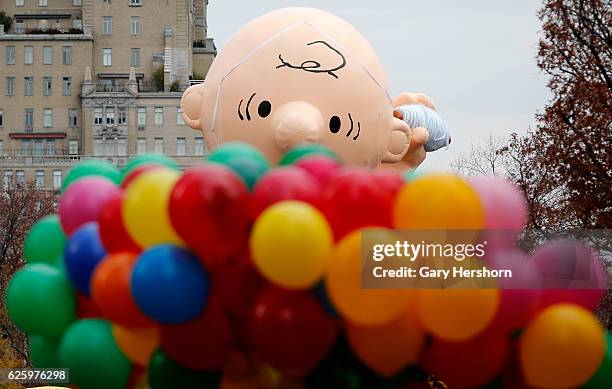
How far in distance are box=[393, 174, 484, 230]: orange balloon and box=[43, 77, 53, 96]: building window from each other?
219ft

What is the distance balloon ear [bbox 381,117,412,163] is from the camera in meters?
10.6

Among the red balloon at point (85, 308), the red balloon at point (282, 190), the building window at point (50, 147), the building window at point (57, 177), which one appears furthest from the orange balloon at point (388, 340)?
the building window at point (50, 147)

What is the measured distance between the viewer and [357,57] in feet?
33.1

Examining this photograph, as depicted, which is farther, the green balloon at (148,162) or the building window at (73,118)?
the building window at (73,118)

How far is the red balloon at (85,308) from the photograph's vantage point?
838 centimetres

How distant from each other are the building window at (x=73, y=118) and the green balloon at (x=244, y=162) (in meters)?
65.4

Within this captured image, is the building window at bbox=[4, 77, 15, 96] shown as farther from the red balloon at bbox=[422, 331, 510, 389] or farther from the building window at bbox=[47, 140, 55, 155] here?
the red balloon at bbox=[422, 331, 510, 389]

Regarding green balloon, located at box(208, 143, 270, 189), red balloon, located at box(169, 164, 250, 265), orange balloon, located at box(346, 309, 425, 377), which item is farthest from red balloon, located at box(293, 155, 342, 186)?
orange balloon, located at box(346, 309, 425, 377)

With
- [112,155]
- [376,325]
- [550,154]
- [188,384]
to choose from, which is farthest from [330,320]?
[112,155]

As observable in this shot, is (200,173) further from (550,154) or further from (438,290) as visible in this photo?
(550,154)

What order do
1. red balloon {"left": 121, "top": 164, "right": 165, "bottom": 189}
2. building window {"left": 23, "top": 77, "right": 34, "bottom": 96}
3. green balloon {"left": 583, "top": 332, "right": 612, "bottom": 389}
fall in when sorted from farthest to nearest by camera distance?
1. building window {"left": 23, "top": 77, "right": 34, "bottom": 96}
2. red balloon {"left": 121, "top": 164, "right": 165, "bottom": 189}
3. green balloon {"left": 583, "top": 332, "right": 612, "bottom": 389}

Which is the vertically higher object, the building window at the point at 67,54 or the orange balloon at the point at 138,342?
the building window at the point at 67,54

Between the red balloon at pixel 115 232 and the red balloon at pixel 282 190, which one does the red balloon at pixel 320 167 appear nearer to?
the red balloon at pixel 282 190

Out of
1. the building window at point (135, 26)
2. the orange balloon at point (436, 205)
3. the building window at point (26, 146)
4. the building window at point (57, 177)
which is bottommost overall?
the orange balloon at point (436, 205)
